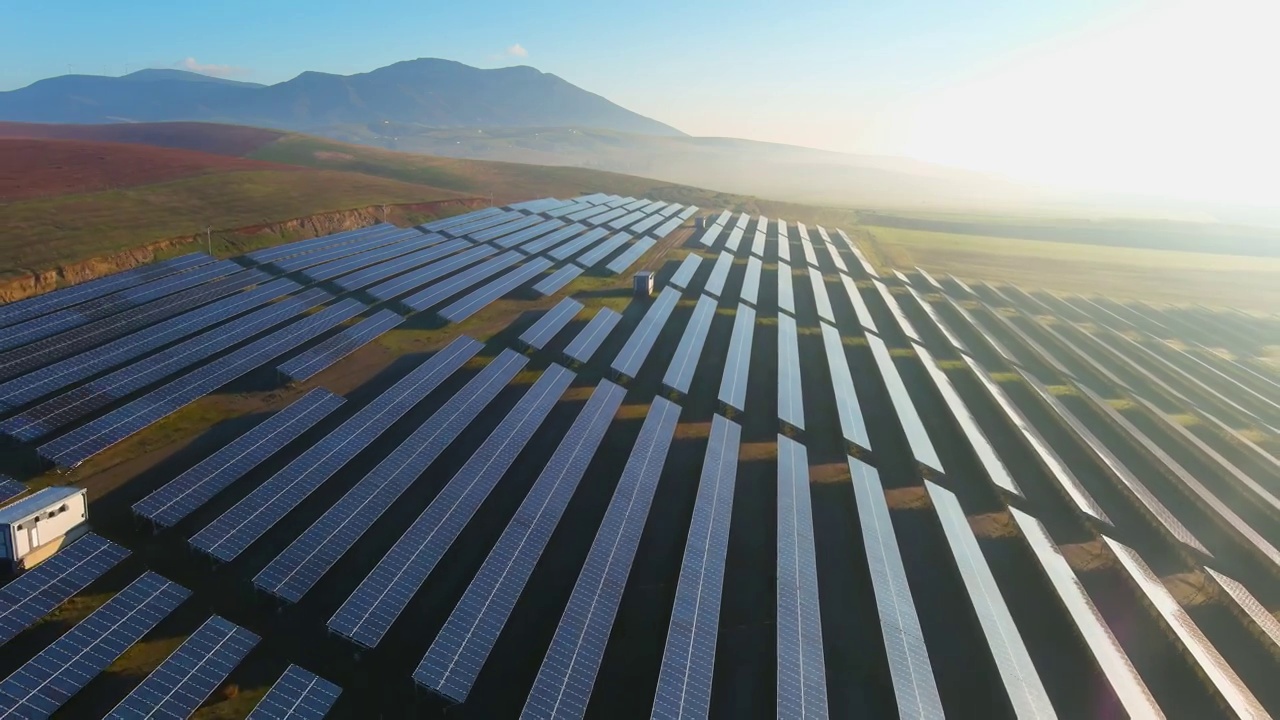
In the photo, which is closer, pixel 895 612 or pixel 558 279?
pixel 895 612

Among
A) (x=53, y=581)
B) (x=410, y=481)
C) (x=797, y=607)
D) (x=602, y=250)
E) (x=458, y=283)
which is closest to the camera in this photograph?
(x=53, y=581)

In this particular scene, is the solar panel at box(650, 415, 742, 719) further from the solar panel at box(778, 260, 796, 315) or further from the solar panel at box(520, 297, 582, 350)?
the solar panel at box(778, 260, 796, 315)

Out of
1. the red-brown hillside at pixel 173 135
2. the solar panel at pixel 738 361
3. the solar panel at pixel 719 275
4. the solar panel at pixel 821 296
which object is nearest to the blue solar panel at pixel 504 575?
the solar panel at pixel 738 361

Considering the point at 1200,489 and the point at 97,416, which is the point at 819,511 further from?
the point at 97,416

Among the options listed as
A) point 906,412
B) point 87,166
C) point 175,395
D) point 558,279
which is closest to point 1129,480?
point 906,412

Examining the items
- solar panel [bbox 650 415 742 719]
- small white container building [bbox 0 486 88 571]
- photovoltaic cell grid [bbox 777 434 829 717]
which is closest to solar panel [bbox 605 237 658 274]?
solar panel [bbox 650 415 742 719]

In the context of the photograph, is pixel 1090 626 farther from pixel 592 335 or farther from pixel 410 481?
pixel 592 335
